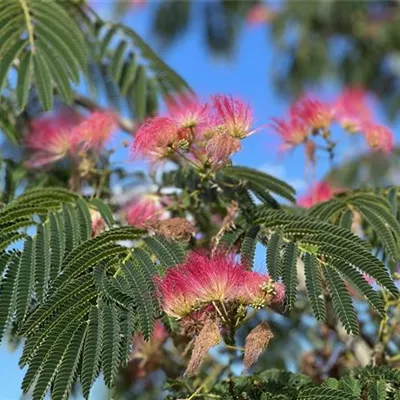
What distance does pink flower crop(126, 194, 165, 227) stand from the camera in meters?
1.59

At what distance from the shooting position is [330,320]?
5.86ft

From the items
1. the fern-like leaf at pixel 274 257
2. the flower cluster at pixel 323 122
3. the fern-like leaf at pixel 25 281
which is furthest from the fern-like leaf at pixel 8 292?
the flower cluster at pixel 323 122

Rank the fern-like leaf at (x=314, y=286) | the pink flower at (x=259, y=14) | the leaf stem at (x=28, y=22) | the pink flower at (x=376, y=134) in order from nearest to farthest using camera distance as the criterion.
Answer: the fern-like leaf at (x=314, y=286)
the leaf stem at (x=28, y=22)
the pink flower at (x=376, y=134)
the pink flower at (x=259, y=14)

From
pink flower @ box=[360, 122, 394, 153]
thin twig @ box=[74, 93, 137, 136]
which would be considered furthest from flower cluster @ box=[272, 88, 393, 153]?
thin twig @ box=[74, 93, 137, 136]

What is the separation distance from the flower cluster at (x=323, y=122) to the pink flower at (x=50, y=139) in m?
0.40

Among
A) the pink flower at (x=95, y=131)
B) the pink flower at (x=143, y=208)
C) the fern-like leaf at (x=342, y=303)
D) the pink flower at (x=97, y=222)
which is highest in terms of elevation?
the pink flower at (x=95, y=131)

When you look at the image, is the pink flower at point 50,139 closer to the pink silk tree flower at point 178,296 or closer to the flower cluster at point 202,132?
the flower cluster at point 202,132

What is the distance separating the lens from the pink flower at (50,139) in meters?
1.77

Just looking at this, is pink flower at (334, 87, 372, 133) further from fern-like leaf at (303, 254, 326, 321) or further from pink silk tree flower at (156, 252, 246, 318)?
pink silk tree flower at (156, 252, 246, 318)

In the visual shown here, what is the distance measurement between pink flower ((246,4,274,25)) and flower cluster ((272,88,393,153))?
9.55ft

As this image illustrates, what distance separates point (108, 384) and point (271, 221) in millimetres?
415

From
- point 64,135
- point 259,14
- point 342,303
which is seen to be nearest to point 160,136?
point 342,303

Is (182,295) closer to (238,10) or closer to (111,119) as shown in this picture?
(111,119)

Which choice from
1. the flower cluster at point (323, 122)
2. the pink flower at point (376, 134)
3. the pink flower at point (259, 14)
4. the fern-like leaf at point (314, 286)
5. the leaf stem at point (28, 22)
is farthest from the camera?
the pink flower at point (259, 14)
